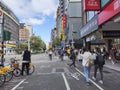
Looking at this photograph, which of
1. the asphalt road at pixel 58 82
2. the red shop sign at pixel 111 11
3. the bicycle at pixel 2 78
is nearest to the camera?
the asphalt road at pixel 58 82

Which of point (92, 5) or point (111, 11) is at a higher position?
point (92, 5)

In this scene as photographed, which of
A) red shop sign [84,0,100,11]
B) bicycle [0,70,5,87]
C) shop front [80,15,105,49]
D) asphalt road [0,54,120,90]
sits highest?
red shop sign [84,0,100,11]

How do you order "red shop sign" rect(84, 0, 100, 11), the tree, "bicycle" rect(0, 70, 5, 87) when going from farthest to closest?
1. the tree
2. "red shop sign" rect(84, 0, 100, 11)
3. "bicycle" rect(0, 70, 5, 87)

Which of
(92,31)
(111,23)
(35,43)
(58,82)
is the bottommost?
(58,82)

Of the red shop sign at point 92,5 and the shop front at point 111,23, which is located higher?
the red shop sign at point 92,5

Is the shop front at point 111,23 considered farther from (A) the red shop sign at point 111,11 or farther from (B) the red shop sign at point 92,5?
(B) the red shop sign at point 92,5

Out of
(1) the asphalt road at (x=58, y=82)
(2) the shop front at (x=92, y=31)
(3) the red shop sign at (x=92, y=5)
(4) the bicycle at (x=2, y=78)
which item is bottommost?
(1) the asphalt road at (x=58, y=82)

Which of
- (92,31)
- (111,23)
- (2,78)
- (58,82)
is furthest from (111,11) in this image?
(92,31)

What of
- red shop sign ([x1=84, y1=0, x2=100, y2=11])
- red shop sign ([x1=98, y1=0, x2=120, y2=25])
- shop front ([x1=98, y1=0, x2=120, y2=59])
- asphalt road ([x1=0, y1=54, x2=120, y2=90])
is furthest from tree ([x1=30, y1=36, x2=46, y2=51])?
asphalt road ([x1=0, y1=54, x2=120, y2=90])

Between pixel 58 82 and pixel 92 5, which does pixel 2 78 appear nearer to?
pixel 58 82

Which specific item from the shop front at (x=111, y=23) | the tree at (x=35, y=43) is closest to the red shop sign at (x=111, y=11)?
the shop front at (x=111, y=23)

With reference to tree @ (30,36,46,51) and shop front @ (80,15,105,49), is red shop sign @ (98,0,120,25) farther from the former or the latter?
tree @ (30,36,46,51)

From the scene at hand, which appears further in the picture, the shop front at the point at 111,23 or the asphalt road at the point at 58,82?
the shop front at the point at 111,23

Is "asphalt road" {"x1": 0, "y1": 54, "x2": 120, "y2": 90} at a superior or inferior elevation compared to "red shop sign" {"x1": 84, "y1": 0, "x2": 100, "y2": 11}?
inferior
